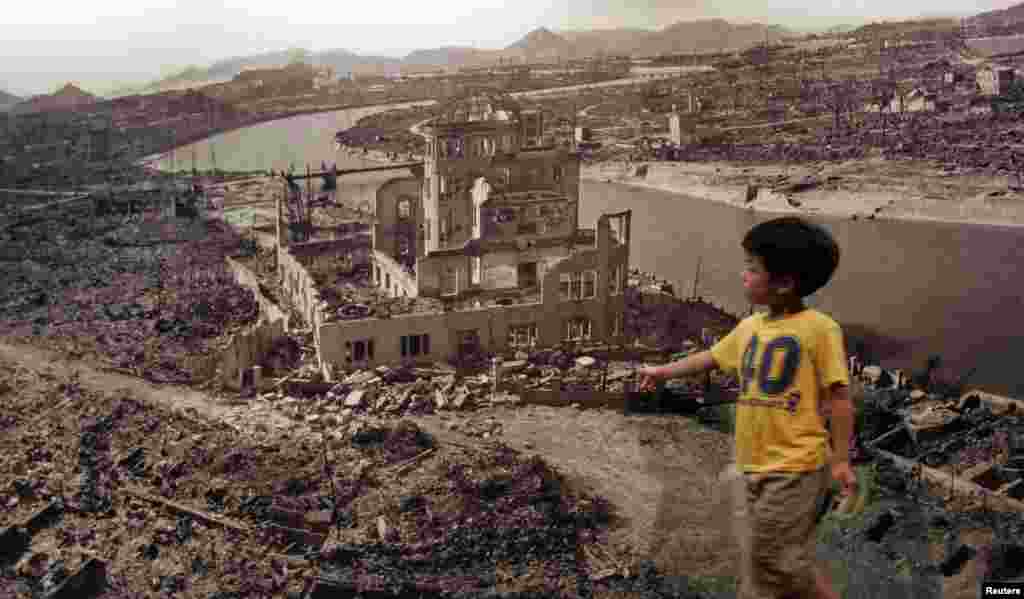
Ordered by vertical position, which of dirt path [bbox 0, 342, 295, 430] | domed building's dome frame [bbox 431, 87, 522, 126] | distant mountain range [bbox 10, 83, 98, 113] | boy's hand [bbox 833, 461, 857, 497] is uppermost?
distant mountain range [bbox 10, 83, 98, 113]

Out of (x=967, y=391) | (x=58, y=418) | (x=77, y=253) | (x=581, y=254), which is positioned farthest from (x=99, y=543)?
(x=77, y=253)

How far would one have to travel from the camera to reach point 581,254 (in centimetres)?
2227

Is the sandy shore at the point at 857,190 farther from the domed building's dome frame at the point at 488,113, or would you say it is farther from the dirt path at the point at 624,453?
the dirt path at the point at 624,453

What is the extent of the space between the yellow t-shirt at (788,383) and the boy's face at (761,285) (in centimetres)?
10

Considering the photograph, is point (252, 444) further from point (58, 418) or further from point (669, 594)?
point (669, 594)

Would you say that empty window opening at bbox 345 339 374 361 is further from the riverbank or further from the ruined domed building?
the riverbank

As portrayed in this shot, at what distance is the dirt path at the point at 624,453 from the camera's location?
41.5 ft

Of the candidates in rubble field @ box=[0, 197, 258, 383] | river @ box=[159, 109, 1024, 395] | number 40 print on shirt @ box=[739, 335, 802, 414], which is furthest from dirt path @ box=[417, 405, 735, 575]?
river @ box=[159, 109, 1024, 395]

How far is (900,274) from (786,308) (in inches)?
1355

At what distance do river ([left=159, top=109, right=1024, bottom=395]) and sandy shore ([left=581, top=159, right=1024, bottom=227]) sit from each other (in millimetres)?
997

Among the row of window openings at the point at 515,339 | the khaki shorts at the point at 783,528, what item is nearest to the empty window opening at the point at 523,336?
the row of window openings at the point at 515,339

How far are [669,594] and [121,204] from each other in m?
43.3

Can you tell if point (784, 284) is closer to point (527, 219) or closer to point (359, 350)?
point (359, 350)

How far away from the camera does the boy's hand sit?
407 centimetres
